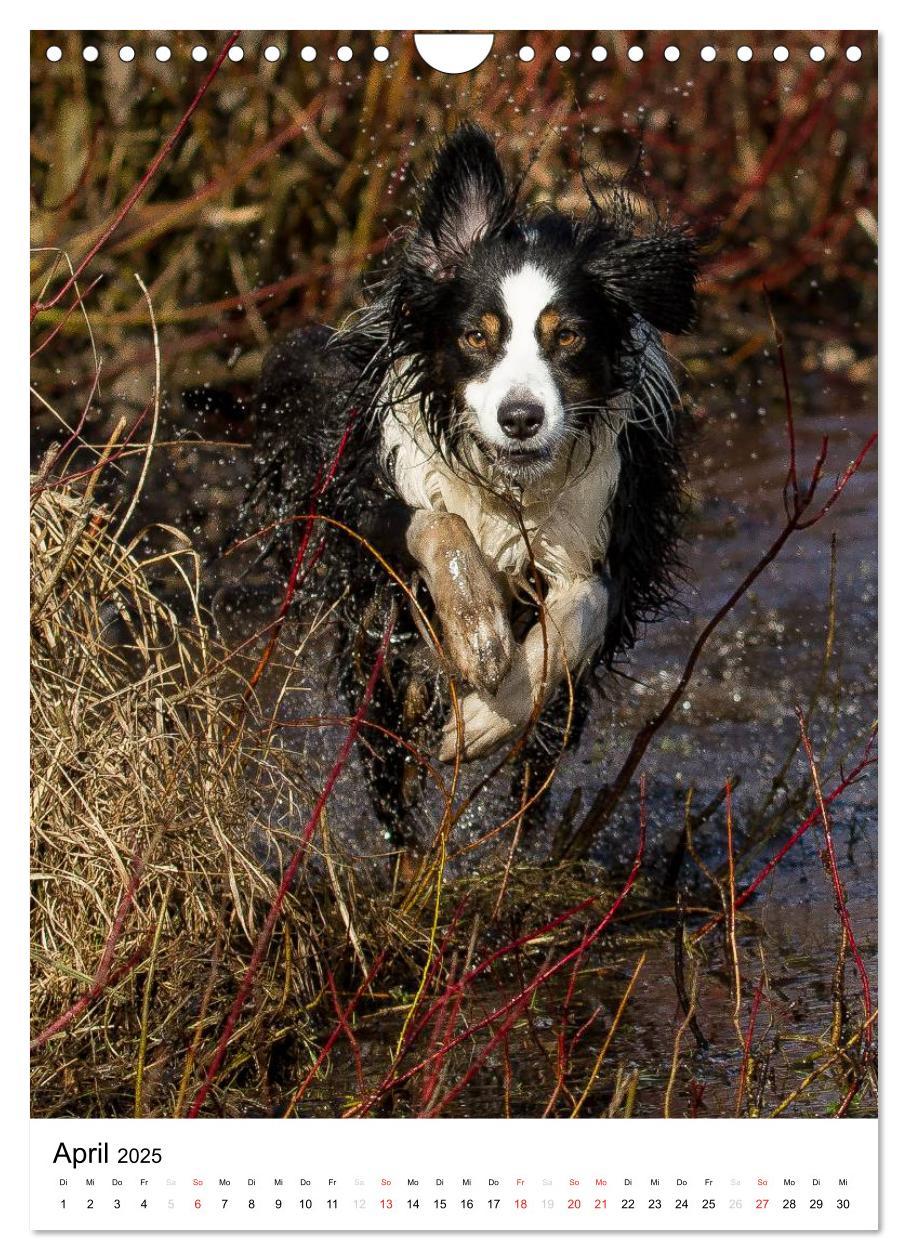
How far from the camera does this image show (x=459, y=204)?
3906 millimetres

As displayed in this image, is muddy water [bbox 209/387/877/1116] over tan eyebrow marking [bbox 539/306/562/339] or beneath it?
beneath

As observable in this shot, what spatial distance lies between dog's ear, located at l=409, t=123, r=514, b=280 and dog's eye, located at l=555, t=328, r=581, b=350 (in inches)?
12.1

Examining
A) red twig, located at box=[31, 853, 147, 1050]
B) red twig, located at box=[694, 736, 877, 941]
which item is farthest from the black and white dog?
red twig, located at box=[31, 853, 147, 1050]

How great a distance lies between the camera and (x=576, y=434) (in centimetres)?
391

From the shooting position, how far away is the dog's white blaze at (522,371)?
12.0 feet

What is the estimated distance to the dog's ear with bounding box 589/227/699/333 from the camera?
12.8 feet

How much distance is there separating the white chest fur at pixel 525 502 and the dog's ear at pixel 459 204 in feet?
1.19

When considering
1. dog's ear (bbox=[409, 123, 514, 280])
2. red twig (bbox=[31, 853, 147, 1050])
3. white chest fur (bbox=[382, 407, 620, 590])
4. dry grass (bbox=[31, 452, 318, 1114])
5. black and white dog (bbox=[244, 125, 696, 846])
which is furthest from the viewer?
white chest fur (bbox=[382, 407, 620, 590])

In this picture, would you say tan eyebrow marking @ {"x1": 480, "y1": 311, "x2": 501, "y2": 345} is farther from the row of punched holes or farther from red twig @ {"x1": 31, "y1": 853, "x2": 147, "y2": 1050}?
red twig @ {"x1": 31, "y1": 853, "x2": 147, "y2": 1050}

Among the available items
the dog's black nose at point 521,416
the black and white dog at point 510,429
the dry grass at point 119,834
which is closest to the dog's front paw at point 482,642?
the black and white dog at point 510,429

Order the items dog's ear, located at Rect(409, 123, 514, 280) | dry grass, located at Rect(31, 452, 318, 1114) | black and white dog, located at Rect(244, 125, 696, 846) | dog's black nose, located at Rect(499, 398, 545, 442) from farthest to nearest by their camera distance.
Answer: dog's ear, located at Rect(409, 123, 514, 280) → black and white dog, located at Rect(244, 125, 696, 846) → dog's black nose, located at Rect(499, 398, 545, 442) → dry grass, located at Rect(31, 452, 318, 1114)

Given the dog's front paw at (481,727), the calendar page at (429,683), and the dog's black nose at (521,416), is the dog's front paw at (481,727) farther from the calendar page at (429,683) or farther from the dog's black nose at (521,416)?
the dog's black nose at (521,416)

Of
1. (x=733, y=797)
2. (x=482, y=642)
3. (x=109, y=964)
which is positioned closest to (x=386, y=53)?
(x=482, y=642)
